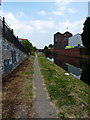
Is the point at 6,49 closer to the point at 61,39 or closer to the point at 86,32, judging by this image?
the point at 86,32

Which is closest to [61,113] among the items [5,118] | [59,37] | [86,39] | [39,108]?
[39,108]

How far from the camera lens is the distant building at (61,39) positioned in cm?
11045

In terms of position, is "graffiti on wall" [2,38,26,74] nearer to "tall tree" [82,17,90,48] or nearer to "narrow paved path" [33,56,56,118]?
"narrow paved path" [33,56,56,118]

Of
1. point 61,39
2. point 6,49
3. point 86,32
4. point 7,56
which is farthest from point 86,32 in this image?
point 61,39

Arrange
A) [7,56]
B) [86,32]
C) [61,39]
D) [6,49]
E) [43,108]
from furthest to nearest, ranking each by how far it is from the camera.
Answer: [61,39] < [86,32] < [7,56] < [6,49] < [43,108]

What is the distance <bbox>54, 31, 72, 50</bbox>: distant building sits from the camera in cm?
11045

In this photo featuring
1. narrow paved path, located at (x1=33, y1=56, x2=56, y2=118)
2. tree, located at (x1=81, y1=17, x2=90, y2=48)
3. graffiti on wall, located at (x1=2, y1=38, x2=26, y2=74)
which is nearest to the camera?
narrow paved path, located at (x1=33, y1=56, x2=56, y2=118)

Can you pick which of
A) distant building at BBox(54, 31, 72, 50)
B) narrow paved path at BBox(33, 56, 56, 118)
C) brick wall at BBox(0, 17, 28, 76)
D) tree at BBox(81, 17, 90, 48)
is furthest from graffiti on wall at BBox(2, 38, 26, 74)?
distant building at BBox(54, 31, 72, 50)

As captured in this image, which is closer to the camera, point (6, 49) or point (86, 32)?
point (6, 49)

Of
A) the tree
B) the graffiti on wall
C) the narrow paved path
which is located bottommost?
the narrow paved path

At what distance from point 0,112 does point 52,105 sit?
175 centimetres

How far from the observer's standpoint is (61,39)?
381ft

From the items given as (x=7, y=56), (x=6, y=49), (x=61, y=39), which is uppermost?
(x=61, y=39)

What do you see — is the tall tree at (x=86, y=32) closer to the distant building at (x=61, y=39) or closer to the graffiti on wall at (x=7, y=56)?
the graffiti on wall at (x=7, y=56)
